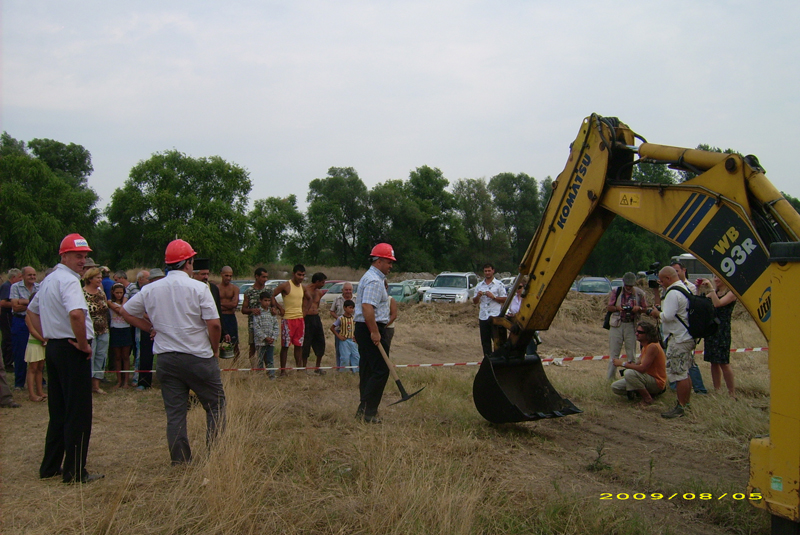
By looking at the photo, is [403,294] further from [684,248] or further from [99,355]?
[684,248]

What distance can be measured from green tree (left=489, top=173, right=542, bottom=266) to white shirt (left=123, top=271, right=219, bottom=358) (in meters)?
59.6

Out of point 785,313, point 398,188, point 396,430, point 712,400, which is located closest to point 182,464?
point 396,430

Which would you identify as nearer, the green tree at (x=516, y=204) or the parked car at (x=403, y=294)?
the parked car at (x=403, y=294)

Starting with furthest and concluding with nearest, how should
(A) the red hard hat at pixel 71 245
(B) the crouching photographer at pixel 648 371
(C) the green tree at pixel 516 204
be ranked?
(C) the green tree at pixel 516 204 → (B) the crouching photographer at pixel 648 371 → (A) the red hard hat at pixel 71 245

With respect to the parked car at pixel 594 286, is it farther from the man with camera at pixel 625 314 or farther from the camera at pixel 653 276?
the man with camera at pixel 625 314

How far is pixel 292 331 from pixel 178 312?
528 cm

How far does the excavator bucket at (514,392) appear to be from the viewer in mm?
5988

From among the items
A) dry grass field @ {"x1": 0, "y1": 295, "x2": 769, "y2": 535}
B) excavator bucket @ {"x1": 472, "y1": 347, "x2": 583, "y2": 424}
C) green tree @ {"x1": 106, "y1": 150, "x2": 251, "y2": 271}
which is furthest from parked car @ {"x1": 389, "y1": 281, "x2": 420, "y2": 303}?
green tree @ {"x1": 106, "y1": 150, "x2": 251, "y2": 271}


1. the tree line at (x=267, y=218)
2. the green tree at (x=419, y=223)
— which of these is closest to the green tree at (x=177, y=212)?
the tree line at (x=267, y=218)

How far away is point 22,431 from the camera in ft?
20.9

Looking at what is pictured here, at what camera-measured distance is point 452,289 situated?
23.3 meters

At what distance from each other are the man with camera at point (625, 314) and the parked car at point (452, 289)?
13121 mm

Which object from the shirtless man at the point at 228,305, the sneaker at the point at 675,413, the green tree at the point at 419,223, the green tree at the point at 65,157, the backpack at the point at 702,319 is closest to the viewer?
the backpack at the point at 702,319
